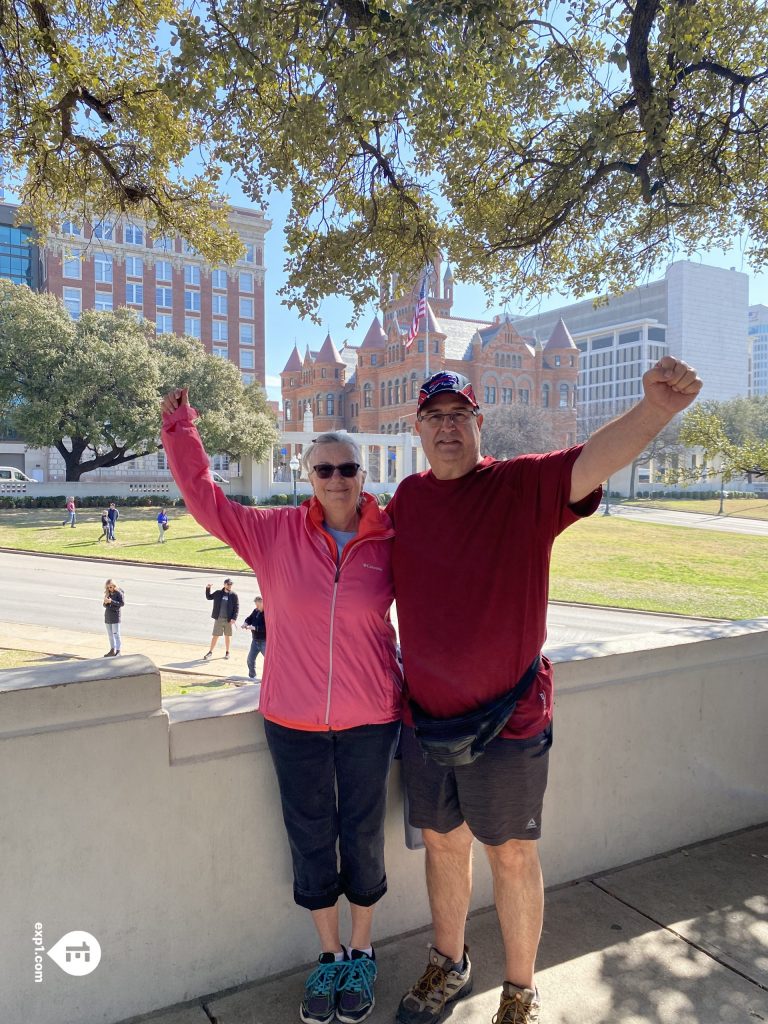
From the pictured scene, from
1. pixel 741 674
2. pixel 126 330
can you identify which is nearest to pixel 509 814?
pixel 741 674

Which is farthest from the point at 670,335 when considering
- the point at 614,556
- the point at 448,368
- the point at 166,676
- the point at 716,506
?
the point at 166,676

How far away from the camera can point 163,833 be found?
2160 millimetres

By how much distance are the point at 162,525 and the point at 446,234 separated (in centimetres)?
2576

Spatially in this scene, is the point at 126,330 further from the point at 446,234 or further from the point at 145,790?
the point at 145,790

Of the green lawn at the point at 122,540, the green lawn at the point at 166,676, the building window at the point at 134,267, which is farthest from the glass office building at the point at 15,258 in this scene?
the green lawn at the point at 166,676

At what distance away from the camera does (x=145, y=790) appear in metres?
2.13

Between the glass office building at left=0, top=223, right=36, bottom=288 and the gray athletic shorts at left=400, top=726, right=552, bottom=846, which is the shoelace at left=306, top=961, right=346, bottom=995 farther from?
the glass office building at left=0, top=223, right=36, bottom=288

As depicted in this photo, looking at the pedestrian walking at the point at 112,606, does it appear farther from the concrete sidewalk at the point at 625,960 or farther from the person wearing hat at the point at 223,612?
the concrete sidewalk at the point at 625,960

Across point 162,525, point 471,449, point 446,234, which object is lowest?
point 162,525

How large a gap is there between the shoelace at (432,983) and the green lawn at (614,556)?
20.0m

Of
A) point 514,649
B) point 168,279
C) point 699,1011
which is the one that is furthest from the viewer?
point 168,279

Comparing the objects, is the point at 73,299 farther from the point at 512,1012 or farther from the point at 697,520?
the point at 512,1012

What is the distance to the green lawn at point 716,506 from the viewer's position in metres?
50.5

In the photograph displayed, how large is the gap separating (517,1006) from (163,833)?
3.98 feet
